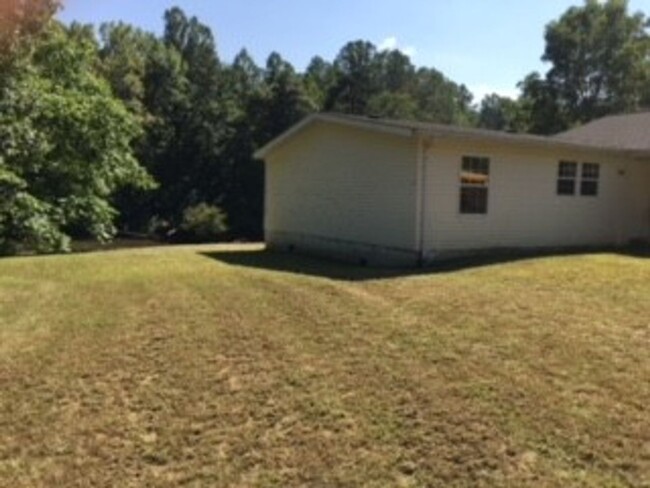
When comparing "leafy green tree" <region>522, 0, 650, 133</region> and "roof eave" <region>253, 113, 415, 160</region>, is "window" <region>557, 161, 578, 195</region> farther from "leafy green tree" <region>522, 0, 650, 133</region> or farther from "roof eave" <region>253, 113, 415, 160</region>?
"leafy green tree" <region>522, 0, 650, 133</region>

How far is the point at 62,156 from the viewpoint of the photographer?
85.0ft

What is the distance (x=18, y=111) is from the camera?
19797 mm

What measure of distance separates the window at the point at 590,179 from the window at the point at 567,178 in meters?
0.30

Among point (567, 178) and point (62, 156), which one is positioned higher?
point (62, 156)

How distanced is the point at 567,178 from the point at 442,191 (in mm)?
3814

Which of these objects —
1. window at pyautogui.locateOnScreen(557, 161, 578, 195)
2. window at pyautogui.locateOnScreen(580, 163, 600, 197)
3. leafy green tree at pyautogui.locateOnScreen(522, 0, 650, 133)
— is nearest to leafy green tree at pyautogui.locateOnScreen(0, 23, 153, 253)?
window at pyautogui.locateOnScreen(557, 161, 578, 195)

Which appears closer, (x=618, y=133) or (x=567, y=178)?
(x=567, y=178)

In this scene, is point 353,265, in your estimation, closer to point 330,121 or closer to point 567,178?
point 330,121

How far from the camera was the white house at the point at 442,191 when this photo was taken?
1561 cm

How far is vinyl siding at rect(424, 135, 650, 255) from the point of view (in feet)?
51.5

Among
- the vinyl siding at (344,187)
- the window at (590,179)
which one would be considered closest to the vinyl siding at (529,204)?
the window at (590,179)

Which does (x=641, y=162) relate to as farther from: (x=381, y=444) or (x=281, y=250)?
(x=381, y=444)

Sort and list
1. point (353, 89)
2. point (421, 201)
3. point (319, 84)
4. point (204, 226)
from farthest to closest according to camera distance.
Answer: point (319, 84) → point (353, 89) → point (204, 226) → point (421, 201)

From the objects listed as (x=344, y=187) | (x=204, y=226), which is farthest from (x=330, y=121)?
(x=204, y=226)
